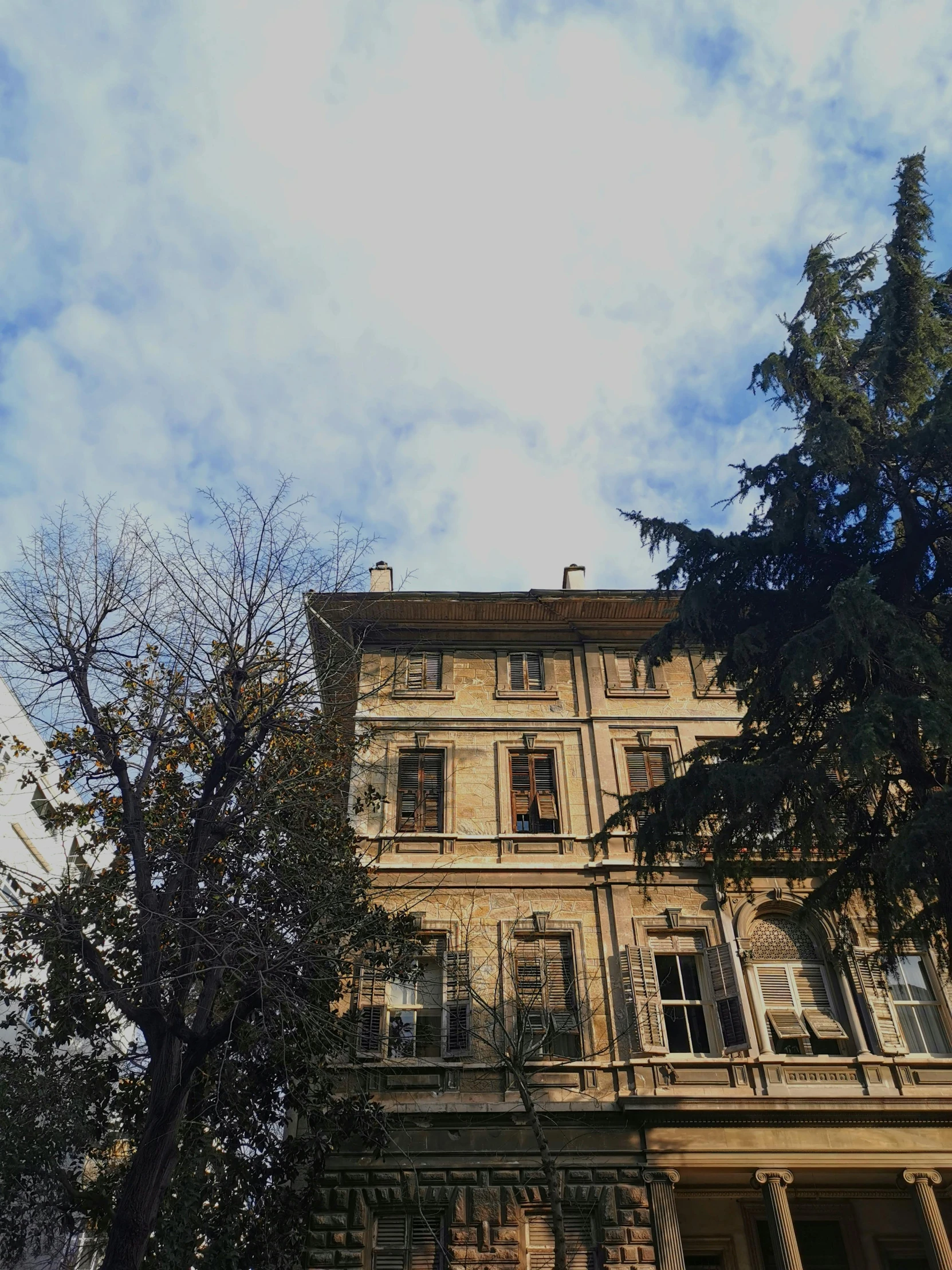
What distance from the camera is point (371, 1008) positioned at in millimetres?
16328

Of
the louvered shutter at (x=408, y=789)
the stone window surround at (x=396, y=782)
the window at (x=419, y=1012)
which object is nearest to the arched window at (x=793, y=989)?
the window at (x=419, y=1012)

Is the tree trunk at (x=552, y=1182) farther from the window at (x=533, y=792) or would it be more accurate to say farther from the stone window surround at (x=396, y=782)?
the window at (x=533, y=792)

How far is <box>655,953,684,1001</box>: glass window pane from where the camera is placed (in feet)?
54.6

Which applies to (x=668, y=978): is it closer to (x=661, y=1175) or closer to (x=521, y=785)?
(x=661, y=1175)

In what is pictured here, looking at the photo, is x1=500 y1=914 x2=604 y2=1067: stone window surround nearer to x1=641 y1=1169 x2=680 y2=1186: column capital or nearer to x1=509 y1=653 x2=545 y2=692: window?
x1=641 y1=1169 x2=680 y2=1186: column capital

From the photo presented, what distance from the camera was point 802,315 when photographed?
14766 mm

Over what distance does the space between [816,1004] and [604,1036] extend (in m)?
3.76

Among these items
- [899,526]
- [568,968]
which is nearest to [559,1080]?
[568,968]

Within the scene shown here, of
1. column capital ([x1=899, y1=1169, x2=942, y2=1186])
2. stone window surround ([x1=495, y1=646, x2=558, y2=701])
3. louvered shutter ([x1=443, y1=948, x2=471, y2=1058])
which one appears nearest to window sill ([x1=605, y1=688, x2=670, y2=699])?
stone window surround ([x1=495, y1=646, x2=558, y2=701])

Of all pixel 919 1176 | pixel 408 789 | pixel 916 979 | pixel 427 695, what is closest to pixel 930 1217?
pixel 919 1176

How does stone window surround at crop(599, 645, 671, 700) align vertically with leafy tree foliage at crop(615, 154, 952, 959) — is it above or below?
above

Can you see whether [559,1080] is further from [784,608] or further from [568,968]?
[784,608]

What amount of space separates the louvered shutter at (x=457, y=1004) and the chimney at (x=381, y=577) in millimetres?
9475

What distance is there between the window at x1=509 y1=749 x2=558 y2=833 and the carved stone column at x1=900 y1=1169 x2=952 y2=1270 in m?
7.75
